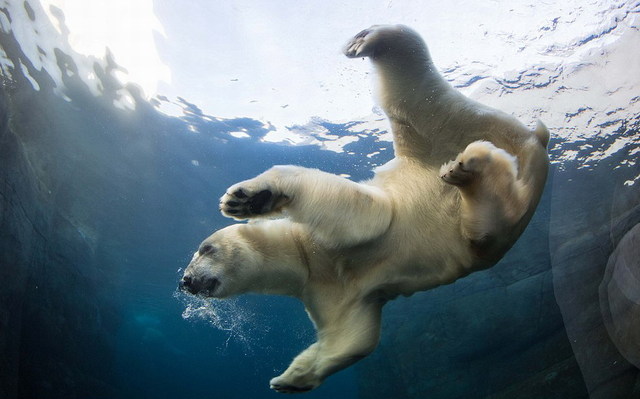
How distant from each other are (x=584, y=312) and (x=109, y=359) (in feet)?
68.6

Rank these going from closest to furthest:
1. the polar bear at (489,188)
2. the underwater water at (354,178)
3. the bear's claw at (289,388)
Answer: the polar bear at (489,188) → the bear's claw at (289,388) → the underwater water at (354,178)

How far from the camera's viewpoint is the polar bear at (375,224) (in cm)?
187

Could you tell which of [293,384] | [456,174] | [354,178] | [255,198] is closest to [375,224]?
[456,174]

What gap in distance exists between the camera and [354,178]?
13.6 meters

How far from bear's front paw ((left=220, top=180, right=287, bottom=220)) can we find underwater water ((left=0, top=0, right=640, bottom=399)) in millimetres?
2778

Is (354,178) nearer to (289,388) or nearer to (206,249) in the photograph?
(206,249)

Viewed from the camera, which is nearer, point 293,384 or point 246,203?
point 246,203

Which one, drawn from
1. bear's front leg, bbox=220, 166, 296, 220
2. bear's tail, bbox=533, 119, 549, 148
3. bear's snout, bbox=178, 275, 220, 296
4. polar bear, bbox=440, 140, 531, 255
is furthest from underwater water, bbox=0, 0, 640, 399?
bear's snout, bbox=178, 275, 220, 296

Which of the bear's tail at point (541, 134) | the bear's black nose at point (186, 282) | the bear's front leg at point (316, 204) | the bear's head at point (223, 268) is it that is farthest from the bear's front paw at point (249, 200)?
the bear's tail at point (541, 134)

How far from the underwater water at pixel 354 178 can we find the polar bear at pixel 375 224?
5.96ft

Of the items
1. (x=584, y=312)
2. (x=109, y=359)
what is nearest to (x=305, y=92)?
(x=584, y=312)

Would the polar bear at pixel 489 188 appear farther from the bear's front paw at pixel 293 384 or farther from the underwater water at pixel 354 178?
the underwater water at pixel 354 178

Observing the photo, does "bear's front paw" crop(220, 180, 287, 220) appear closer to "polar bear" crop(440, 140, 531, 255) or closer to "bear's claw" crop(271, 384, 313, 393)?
"polar bear" crop(440, 140, 531, 255)

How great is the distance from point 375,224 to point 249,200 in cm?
65
